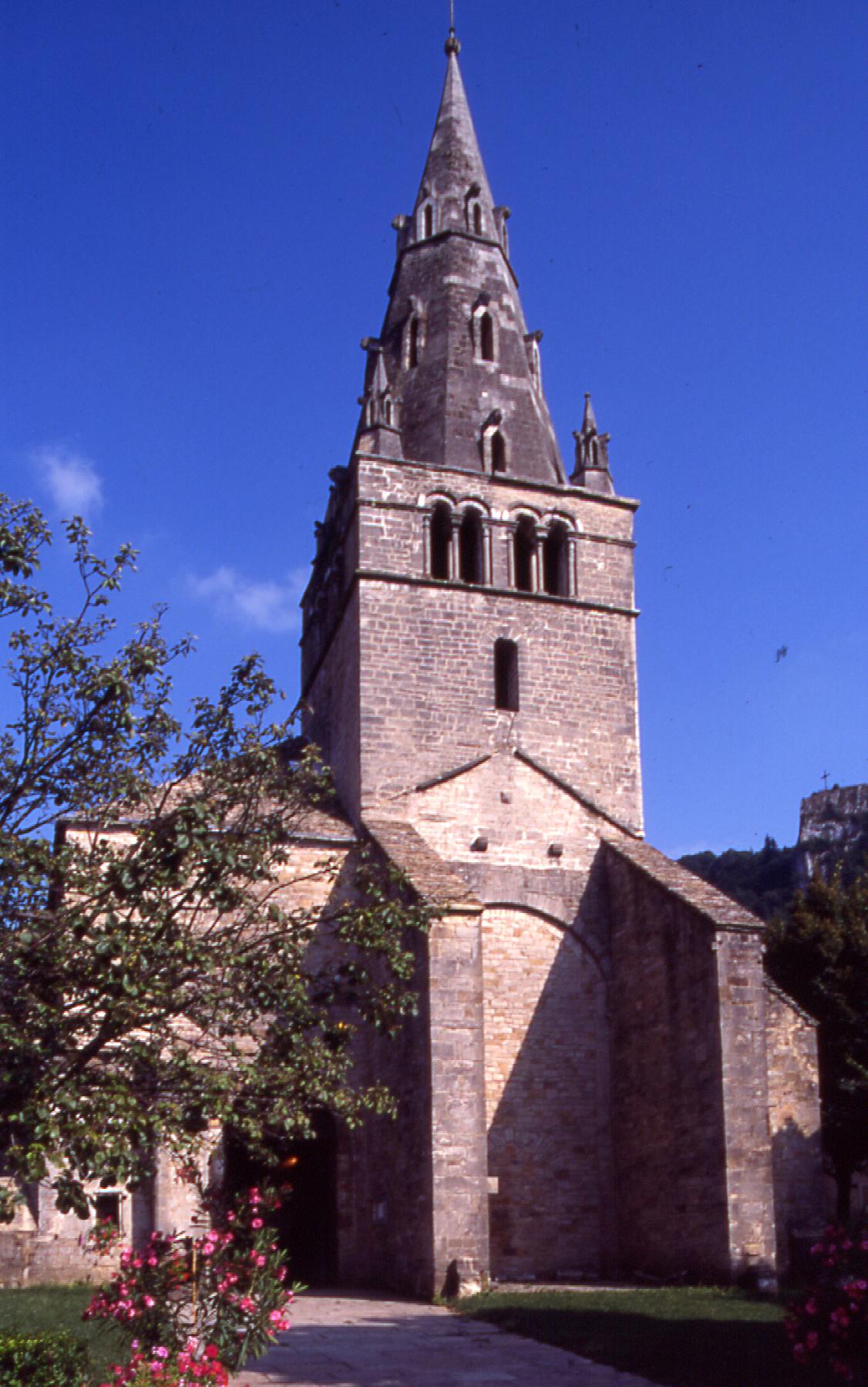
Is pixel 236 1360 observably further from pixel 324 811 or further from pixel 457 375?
Result: pixel 457 375

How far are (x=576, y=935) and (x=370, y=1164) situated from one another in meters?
4.94

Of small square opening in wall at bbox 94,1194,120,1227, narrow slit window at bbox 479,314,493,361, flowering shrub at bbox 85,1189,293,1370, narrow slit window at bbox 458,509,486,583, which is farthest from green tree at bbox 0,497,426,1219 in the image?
narrow slit window at bbox 479,314,493,361

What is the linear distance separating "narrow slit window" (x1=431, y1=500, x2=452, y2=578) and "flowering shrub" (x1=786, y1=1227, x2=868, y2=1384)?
646 inches

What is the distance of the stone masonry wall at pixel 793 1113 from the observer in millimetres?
20938

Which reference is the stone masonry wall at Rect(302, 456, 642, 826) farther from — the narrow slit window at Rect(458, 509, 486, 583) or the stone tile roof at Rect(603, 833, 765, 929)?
the stone tile roof at Rect(603, 833, 765, 929)

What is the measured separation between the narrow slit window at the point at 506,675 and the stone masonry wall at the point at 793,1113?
266 inches

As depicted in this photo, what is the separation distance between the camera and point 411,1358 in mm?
12445

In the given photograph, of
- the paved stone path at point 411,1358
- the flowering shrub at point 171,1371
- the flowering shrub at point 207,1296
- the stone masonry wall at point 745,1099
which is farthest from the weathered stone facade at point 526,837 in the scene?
the flowering shrub at point 171,1371

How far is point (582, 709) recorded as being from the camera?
2489 centimetres

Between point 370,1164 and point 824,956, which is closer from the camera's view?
point 370,1164

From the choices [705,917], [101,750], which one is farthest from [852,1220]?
[705,917]

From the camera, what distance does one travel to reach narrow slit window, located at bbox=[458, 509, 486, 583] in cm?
2530

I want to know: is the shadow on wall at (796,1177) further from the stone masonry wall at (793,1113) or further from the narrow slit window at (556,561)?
the narrow slit window at (556,561)

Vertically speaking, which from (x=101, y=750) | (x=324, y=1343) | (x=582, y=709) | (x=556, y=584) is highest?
(x=556, y=584)
